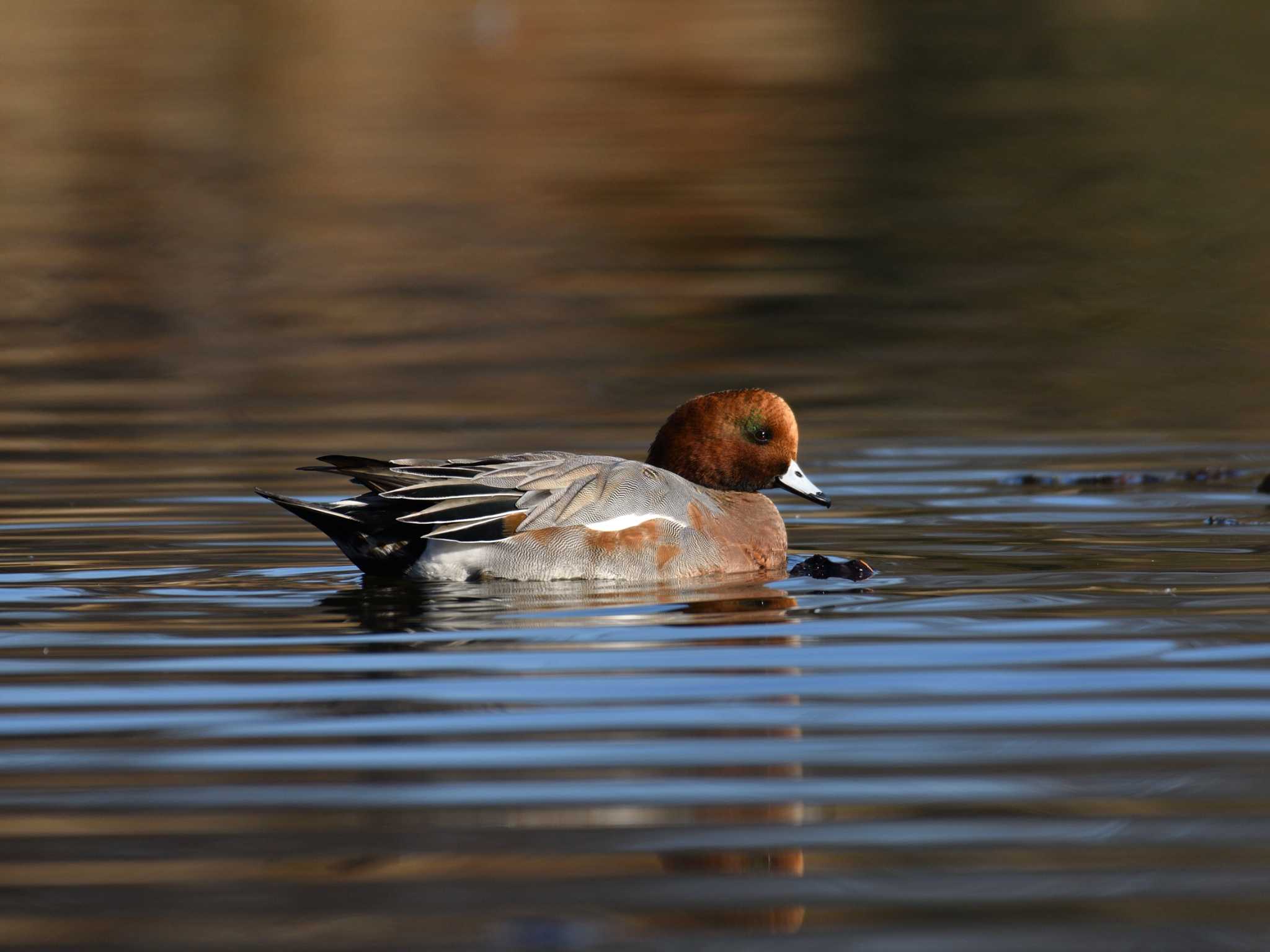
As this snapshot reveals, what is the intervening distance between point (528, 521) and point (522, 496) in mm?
88

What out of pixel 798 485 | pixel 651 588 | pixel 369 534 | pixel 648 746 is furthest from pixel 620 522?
pixel 648 746

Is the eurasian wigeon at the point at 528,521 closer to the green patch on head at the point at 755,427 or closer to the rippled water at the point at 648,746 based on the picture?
the rippled water at the point at 648,746

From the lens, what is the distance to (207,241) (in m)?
22.4

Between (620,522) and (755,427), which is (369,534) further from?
(755,427)

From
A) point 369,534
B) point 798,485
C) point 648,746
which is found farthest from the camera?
point 798,485

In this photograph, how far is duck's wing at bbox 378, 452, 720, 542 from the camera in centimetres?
767

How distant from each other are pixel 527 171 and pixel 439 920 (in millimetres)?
23582

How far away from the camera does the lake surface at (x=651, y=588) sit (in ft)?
14.5

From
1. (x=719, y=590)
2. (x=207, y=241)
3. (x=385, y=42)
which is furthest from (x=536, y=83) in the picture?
(x=719, y=590)

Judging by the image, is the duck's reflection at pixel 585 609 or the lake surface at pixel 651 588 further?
the duck's reflection at pixel 585 609

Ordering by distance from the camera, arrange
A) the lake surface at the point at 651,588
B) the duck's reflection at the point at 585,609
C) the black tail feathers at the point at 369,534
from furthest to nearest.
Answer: the black tail feathers at the point at 369,534 < the duck's reflection at the point at 585,609 < the lake surface at the point at 651,588

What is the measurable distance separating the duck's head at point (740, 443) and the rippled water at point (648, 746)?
0.32 metres

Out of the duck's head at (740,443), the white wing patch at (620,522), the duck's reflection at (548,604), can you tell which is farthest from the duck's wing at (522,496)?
the duck's head at (740,443)

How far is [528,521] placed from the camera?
7789 millimetres
